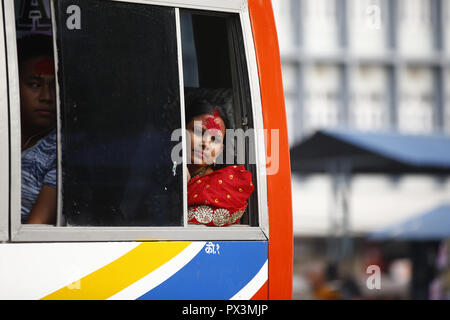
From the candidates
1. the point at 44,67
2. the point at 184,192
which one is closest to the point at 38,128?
the point at 44,67

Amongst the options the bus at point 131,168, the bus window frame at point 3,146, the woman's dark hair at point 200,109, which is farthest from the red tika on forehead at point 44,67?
the woman's dark hair at point 200,109

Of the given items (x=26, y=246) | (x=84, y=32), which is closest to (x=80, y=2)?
(x=84, y=32)

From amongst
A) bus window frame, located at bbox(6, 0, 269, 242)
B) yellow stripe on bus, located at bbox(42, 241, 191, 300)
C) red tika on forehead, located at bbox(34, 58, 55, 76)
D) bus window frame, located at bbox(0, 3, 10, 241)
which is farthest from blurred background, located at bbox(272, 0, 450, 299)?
bus window frame, located at bbox(0, 3, 10, 241)

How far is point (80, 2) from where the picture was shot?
126 inches

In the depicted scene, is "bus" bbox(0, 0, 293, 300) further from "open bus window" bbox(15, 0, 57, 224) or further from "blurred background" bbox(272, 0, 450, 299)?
"blurred background" bbox(272, 0, 450, 299)

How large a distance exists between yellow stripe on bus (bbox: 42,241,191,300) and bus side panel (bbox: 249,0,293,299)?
1.64ft

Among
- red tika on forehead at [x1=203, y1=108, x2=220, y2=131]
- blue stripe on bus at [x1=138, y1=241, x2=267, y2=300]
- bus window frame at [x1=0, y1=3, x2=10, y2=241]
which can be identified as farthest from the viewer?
red tika on forehead at [x1=203, y1=108, x2=220, y2=131]

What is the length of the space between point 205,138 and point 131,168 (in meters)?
0.48

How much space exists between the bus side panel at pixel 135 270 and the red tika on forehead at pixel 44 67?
2.77ft

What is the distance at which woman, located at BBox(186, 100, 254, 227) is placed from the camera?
3.41m

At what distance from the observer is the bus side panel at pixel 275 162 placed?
3.46m

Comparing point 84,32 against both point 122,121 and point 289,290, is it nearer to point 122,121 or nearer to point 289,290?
point 122,121

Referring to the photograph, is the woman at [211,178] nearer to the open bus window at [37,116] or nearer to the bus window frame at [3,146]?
the open bus window at [37,116]

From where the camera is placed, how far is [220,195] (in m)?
3.45
